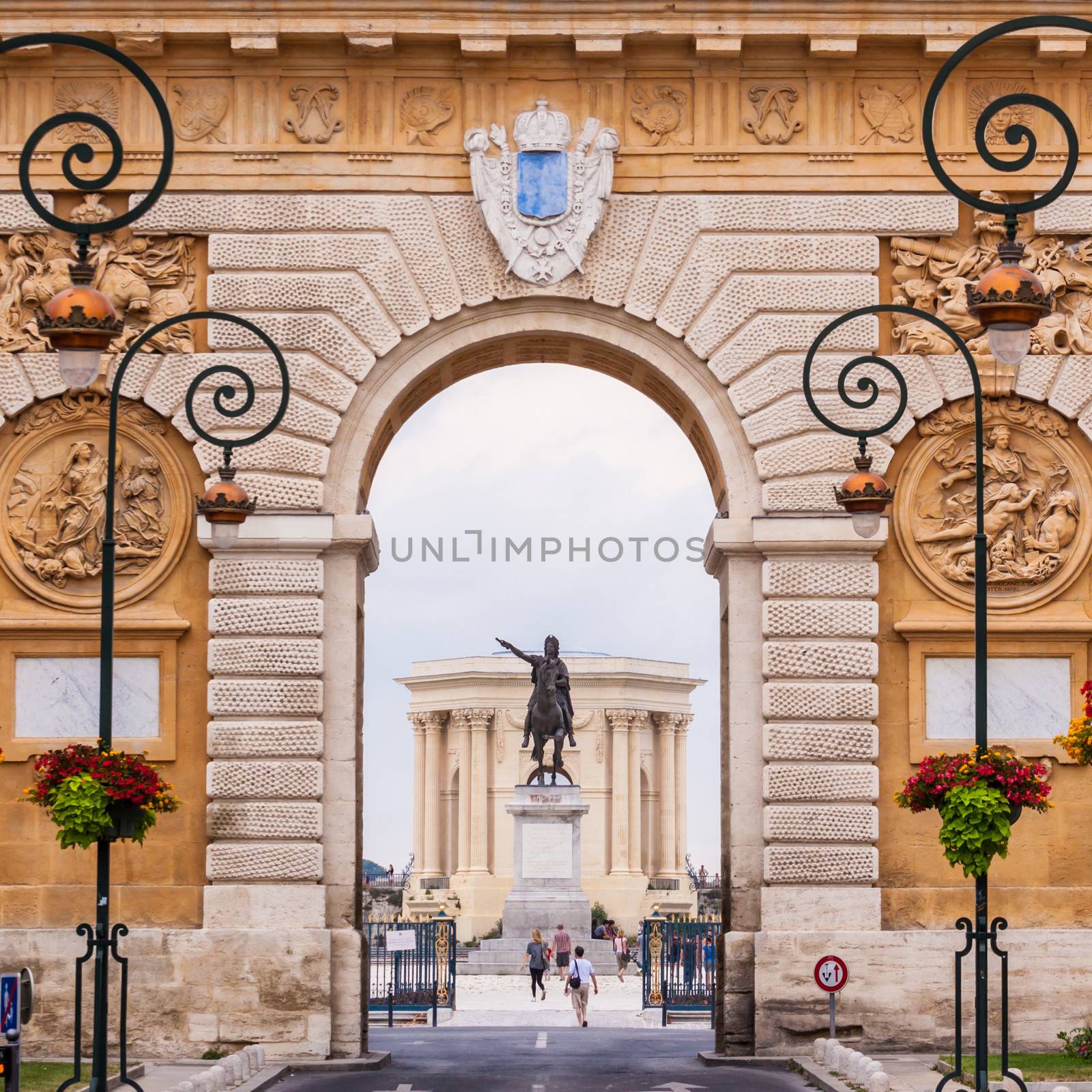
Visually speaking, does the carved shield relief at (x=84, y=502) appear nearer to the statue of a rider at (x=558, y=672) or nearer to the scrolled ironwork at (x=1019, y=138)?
the scrolled ironwork at (x=1019, y=138)

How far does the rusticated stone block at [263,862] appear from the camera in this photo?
25078mm

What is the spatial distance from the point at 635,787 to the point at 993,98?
178 ft

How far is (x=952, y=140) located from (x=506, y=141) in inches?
208

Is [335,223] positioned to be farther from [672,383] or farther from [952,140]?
[952,140]

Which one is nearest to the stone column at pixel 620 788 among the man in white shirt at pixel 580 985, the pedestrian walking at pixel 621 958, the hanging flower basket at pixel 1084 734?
the pedestrian walking at pixel 621 958

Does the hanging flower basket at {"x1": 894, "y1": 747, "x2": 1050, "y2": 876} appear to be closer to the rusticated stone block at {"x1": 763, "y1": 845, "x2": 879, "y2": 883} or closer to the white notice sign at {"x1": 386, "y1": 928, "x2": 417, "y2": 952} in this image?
the rusticated stone block at {"x1": 763, "y1": 845, "x2": 879, "y2": 883}

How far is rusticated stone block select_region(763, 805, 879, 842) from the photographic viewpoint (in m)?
25.2

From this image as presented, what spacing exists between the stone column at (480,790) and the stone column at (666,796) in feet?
23.2

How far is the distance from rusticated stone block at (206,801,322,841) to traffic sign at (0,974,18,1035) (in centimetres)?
855

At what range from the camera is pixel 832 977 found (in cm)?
2409

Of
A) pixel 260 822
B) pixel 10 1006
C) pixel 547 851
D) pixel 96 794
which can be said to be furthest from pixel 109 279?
pixel 547 851

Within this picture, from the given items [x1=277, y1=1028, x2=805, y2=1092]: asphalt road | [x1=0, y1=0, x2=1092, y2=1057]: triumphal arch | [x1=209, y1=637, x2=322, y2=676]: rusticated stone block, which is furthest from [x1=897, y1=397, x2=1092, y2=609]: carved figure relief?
[x1=209, y1=637, x2=322, y2=676]: rusticated stone block

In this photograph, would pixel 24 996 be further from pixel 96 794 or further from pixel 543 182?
pixel 543 182

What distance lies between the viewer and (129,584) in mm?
25906
